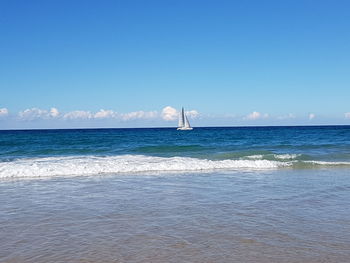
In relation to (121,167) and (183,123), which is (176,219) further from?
(183,123)

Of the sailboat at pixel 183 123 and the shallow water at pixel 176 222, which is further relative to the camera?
the sailboat at pixel 183 123

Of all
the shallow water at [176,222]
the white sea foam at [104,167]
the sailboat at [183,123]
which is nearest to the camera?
the shallow water at [176,222]

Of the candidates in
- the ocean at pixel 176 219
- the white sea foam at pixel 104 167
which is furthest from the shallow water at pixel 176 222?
the white sea foam at pixel 104 167

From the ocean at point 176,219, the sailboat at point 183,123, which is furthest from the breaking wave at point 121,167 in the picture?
the sailboat at point 183,123

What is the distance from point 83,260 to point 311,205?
235 inches

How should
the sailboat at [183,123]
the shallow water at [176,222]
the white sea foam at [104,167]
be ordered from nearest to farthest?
1. the shallow water at [176,222]
2. the white sea foam at [104,167]
3. the sailboat at [183,123]

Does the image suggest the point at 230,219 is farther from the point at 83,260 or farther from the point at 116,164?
the point at 116,164

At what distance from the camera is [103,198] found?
10.0 metres

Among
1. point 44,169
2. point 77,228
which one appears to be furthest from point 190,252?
point 44,169

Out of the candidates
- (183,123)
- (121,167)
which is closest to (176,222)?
(121,167)

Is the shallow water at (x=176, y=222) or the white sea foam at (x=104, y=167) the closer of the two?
the shallow water at (x=176, y=222)

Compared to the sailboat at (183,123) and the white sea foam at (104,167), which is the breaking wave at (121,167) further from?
the sailboat at (183,123)

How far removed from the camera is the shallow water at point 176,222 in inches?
221

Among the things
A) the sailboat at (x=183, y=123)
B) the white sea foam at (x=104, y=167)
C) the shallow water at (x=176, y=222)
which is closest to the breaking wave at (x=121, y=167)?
the white sea foam at (x=104, y=167)
